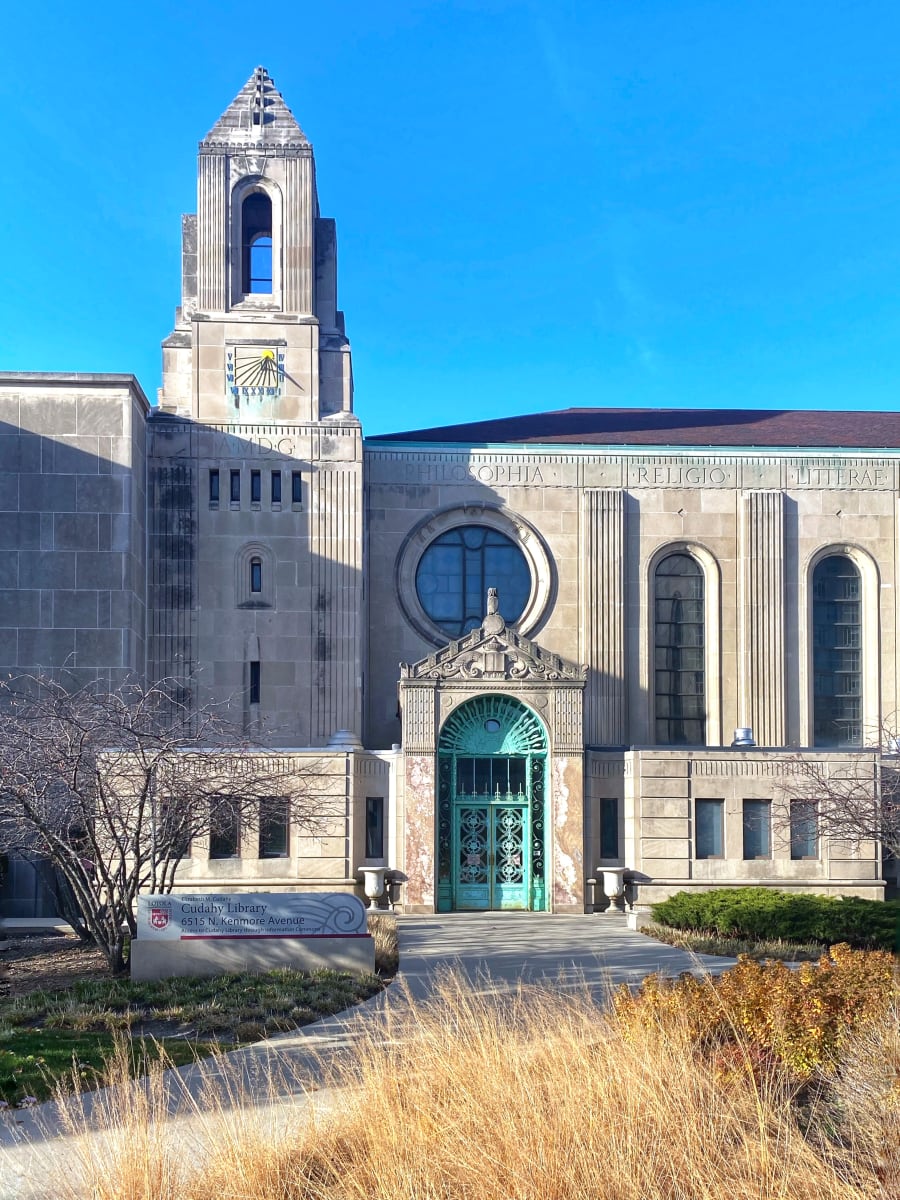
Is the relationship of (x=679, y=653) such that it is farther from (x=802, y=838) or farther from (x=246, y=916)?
(x=246, y=916)

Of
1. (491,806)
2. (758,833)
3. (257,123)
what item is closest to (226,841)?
(491,806)

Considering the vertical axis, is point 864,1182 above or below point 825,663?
below

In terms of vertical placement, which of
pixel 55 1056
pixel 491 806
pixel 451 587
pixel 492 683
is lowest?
pixel 55 1056

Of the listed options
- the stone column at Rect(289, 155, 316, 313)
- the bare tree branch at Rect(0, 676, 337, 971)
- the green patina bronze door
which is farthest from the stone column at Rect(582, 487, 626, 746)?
the bare tree branch at Rect(0, 676, 337, 971)

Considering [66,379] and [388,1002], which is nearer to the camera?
[388,1002]

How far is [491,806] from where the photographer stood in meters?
30.7

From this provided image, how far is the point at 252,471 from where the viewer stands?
1373 inches

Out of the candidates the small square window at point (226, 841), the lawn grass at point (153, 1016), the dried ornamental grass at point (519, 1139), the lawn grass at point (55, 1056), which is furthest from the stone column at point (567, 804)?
the dried ornamental grass at point (519, 1139)

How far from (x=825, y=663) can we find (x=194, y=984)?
2390 cm

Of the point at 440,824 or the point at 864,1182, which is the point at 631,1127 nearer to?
the point at 864,1182

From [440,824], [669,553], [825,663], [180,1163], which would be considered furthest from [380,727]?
[180,1163]

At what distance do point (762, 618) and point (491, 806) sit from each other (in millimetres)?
10278

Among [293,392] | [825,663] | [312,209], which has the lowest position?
[825,663]

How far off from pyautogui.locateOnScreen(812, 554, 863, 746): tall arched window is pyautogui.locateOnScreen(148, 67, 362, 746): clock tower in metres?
13.0
